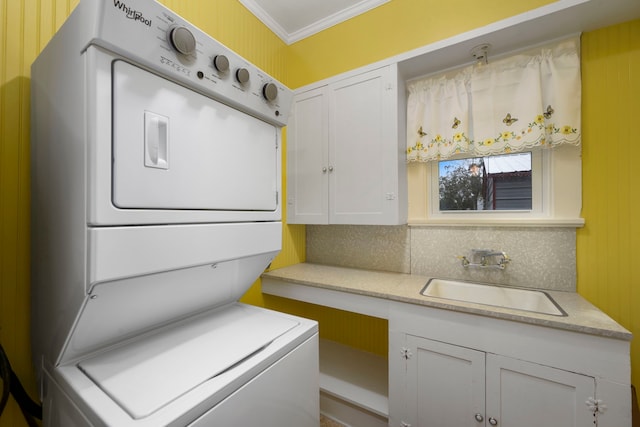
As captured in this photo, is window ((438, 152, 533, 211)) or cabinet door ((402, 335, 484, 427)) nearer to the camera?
Answer: cabinet door ((402, 335, 484, 427))

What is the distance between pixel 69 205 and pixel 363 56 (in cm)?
243

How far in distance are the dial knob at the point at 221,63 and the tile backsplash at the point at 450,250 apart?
182cm

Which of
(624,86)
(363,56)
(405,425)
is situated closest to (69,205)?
(405,425)

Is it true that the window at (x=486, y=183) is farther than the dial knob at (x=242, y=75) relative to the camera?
Yes

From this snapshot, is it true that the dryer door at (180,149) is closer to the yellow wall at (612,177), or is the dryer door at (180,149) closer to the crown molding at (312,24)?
the crown molding at (312,24)

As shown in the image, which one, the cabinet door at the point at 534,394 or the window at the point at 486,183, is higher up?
the window at the point at 486,183

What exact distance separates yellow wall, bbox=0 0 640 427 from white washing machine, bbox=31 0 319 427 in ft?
0.32

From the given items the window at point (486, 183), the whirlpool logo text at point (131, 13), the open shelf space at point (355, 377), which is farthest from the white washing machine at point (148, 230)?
the window at point (486, 183)

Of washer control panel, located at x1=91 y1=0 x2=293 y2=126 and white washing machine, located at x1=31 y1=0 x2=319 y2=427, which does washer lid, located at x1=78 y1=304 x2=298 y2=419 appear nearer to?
white washing machine, located at x1=31 y1=0 x2=319 y2=427

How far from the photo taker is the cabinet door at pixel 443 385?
1.39m

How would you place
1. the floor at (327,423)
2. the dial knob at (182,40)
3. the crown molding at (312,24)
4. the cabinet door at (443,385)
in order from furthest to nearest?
1. the crown molding at (312,24)
2. the floor at (327,423)
3. the cabinet door at (443,385)
4. the dial knob at (182,40)

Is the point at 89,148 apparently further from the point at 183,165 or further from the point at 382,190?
the point at 382,190

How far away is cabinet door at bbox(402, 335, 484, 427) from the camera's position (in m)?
1.39

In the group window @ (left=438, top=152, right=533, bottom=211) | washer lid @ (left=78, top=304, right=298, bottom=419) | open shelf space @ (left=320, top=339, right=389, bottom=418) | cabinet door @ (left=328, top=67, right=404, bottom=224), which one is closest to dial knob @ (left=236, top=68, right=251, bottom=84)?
washer lid @ (left=78, top=304, right=298, bottom=419)
